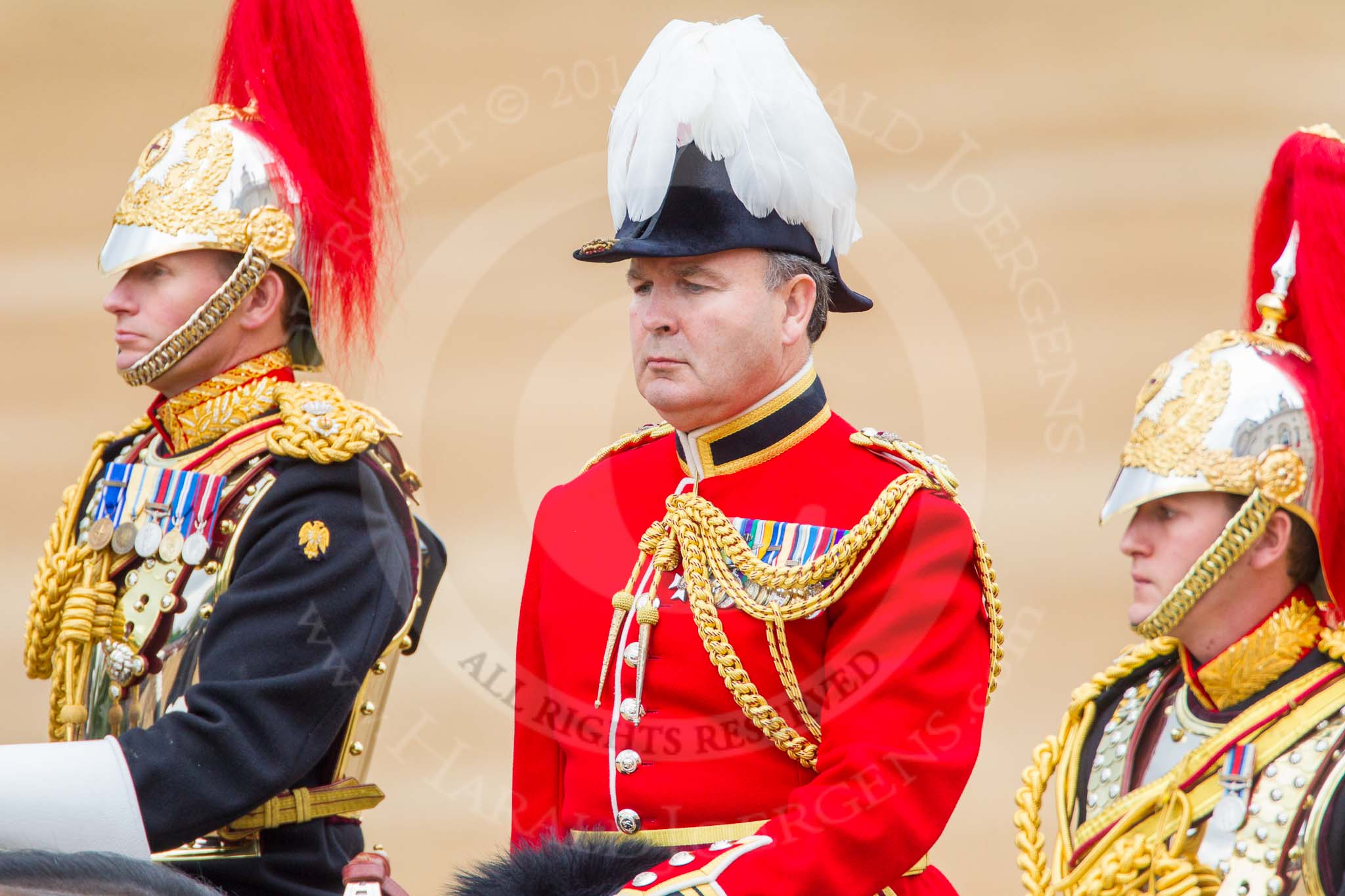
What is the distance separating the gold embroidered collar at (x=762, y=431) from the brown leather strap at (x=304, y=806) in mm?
870

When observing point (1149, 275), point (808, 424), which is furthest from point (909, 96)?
point (808, 424)

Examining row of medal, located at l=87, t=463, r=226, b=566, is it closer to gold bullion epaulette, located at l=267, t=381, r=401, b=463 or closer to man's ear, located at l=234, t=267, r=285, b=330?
gold bullion epaulette, located at l=267, t=381, r=401, b=463

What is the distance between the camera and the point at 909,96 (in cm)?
603

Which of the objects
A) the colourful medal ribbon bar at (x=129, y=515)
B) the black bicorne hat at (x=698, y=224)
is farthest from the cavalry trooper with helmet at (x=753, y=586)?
the colourful medal ribbon bar at (x=129, y=515)

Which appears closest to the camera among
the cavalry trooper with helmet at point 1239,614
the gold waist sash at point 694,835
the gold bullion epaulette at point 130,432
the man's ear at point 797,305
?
the gold waist sash at point 694,835

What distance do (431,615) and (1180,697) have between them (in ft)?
9.69

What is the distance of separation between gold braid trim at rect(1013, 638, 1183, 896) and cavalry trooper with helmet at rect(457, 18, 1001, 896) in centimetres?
39

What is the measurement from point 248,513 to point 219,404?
24cm

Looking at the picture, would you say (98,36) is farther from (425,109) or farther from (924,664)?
(924,664)

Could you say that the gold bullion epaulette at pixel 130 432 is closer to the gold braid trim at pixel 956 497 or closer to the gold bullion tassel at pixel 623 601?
the gold bullion tassel at pixel 623 601

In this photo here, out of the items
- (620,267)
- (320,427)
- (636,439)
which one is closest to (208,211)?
(320,427)

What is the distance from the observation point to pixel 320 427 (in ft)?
9.95

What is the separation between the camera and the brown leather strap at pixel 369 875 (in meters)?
2.15

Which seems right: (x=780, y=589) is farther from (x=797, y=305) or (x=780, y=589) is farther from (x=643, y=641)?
(x=797, y=305)
